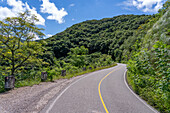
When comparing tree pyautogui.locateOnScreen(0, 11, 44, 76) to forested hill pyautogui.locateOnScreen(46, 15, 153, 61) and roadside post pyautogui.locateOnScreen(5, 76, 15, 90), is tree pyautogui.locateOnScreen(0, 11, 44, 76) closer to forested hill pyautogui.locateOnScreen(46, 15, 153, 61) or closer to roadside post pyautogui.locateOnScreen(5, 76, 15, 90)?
roadside post pyautogui.locateOnScreen(5, 76, 15, 90)

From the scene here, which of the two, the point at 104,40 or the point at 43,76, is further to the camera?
the point at 104,40

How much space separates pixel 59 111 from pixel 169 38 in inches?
389

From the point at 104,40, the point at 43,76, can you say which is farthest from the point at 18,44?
the point at 104,40

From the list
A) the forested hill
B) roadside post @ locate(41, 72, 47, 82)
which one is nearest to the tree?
roadside post @ locate(41, 72, 47, 82)

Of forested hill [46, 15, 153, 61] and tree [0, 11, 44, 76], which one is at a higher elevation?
forested hill [46, 15, 153, 61]

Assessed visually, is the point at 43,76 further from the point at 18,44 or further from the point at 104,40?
the point at 104,40

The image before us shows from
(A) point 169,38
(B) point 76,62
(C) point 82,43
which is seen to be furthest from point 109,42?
(A) point 169,38

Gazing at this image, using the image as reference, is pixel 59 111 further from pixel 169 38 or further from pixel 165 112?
pixel 169 38

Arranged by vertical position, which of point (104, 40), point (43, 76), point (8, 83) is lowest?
point (43, 76)

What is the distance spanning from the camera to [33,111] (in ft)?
15.0

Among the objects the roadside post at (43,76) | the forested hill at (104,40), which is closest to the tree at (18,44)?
the roadside post at (43,76)

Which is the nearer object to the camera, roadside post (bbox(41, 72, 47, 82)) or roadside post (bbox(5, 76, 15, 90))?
roadside post (bbox(5, 76, 15, 90))

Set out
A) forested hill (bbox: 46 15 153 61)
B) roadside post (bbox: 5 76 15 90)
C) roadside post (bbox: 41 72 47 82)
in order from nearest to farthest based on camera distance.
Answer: roadside post (bbox: 5 76 15 90), roadside post (bbox: 41 72 47 82), forested hill (bbox: 46 15 153 61)

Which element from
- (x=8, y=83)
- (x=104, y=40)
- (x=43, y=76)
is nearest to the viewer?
(x=8, y=83)
